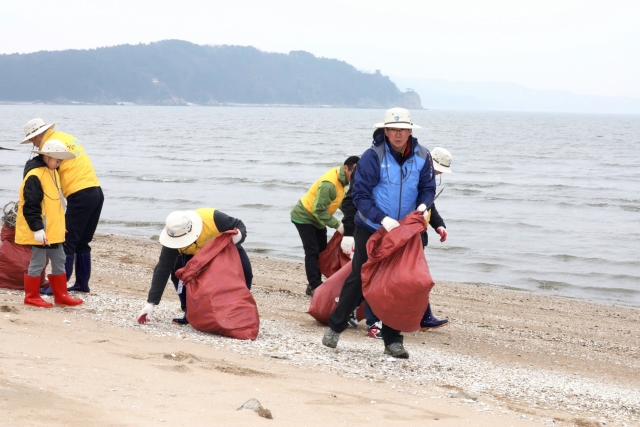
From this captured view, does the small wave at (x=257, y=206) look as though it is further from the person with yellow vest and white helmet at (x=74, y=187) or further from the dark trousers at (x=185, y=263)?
the dark trousers at (x=185, y=263)

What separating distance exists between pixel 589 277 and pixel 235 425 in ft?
32.4

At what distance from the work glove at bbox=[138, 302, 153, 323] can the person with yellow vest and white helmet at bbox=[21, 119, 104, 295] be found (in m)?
1.07

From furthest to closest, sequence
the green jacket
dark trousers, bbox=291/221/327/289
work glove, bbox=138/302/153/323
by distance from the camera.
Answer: dark trousers, bbox=291/221/327/289 → the green jacket → work glove, bbox=138/302/153/323

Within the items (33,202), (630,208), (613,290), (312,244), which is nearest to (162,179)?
(630,208)

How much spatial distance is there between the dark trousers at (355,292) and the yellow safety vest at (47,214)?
2.20 meters

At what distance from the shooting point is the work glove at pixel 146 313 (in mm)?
5996

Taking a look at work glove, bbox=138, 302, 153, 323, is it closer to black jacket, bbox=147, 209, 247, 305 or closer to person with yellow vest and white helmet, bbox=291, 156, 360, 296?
black jacket, bbox=147, 209, 247, 305

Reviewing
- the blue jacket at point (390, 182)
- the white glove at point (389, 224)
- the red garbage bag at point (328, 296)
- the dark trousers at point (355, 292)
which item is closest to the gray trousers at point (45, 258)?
the red garbage bag at point (328, 296)

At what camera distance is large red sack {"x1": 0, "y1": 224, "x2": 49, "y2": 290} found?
7102 mm

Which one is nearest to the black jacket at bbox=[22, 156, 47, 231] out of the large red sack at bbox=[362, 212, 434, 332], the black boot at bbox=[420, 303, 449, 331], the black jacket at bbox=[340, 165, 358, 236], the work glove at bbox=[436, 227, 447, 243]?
the black jacket at bbox=[340, 165, 358, 236]

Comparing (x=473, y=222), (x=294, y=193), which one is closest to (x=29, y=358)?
(x=473, y=222)

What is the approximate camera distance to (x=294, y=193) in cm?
2128

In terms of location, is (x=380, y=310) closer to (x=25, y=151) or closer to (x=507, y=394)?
(x=507, y=394)

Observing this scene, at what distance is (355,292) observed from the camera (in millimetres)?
5574
